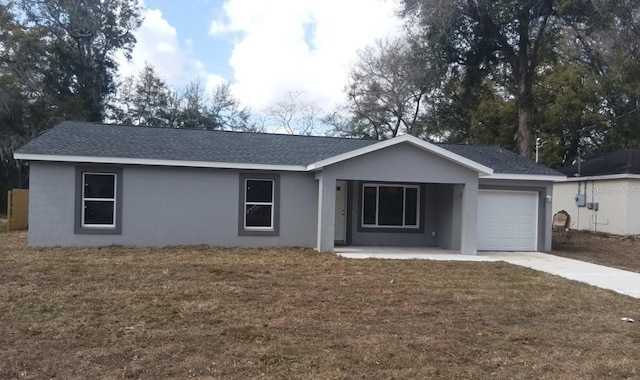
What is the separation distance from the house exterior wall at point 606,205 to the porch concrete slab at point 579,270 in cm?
874

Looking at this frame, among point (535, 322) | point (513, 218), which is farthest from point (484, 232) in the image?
point (535, 322)

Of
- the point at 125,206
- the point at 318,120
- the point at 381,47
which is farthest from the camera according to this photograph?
the point at 318,120

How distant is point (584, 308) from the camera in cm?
828

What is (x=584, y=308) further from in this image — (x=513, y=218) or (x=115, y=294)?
(x=513, y=218)

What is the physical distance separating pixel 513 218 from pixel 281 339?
40.1 ft

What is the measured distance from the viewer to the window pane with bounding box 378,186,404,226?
16812 mm

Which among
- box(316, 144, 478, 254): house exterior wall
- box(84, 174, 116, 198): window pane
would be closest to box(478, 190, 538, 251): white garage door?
box(316, 144, 478, 254): house exterior wall

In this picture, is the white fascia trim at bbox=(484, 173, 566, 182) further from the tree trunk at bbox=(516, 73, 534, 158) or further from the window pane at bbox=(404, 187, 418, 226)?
the tree trunk at bbox=(516, 73, 534, 158)

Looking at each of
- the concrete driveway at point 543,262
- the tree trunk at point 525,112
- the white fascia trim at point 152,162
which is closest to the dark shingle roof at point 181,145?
the white fascia trim at point 152,162

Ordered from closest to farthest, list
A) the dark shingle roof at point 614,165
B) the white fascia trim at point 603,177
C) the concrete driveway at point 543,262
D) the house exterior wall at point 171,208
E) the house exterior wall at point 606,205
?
the concrete driveway at point 543,262 < the house exterior wall at point 171,208 < the white fascia trim at point 603,177 < the house exterior wall at point 606,205 < the dark shingle roof at point 614,165

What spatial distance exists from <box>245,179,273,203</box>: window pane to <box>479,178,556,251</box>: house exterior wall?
6257 millimetres

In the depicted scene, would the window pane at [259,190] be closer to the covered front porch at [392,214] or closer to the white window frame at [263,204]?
the white window frame at [263,204]

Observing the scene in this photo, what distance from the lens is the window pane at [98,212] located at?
46.7 ft

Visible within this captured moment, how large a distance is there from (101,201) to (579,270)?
11935 millimetres
